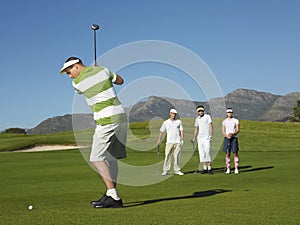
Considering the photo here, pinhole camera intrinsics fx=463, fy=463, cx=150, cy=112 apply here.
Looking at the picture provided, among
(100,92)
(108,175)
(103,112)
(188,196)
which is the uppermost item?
(100,92)

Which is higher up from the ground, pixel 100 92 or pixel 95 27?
pixel 95 27

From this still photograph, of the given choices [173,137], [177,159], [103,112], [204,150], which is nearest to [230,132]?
[204,150]

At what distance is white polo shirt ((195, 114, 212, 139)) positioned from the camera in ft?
53.9

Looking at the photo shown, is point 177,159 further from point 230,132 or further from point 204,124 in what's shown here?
point 230,132

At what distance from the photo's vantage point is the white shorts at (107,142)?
7.98m

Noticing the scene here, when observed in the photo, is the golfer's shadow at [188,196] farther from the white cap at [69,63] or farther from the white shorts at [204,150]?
the white shorts at [204,150]

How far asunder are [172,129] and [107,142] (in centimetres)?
817

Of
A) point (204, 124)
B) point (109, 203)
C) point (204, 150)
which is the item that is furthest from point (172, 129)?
point (109, 203)

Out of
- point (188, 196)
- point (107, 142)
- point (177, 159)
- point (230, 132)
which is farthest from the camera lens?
point (230, 132)

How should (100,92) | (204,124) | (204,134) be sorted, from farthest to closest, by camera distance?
(204,134)
(204,124)
(100,92)

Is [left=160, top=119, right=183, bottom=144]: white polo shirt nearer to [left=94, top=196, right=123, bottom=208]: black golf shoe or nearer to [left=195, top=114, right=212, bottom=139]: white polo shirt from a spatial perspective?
[left=195, top=114, right=212, bottom=139]: white polo shirt

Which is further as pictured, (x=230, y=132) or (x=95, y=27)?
(x=230, y=132)

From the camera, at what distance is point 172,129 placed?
16047 mm

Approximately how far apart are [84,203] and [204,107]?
846cm
